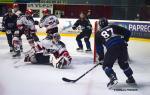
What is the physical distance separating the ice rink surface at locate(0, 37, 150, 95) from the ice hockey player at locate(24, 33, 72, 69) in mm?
172

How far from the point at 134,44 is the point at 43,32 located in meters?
3.31

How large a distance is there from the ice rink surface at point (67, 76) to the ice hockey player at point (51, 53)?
17 centimetres

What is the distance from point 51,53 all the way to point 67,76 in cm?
90

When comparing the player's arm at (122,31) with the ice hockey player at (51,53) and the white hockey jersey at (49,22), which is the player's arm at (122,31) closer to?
the ice hockey player at (51,53)

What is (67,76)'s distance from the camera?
8.22m

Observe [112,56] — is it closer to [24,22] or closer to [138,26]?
[24,22]

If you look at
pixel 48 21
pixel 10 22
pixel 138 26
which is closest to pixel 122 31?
pixel 48 21

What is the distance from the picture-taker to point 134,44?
12.7m

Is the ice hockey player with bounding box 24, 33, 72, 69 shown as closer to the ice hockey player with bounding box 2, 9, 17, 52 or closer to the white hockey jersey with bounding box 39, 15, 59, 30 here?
the white hockey jersey with bounding box 39, 15, 59, 30

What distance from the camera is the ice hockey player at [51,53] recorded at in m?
8.73

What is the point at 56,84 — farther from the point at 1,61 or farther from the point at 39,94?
the point at 1,61

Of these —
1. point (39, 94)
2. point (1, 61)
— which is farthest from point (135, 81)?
point (1, 61)

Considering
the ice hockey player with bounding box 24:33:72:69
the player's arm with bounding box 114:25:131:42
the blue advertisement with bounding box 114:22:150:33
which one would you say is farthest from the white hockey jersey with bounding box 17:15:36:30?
the blue advertisement with bounding box 114:22:150:33

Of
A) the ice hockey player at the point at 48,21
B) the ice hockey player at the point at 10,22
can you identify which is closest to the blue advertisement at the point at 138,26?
the ice hockey player at the point at 48,21
